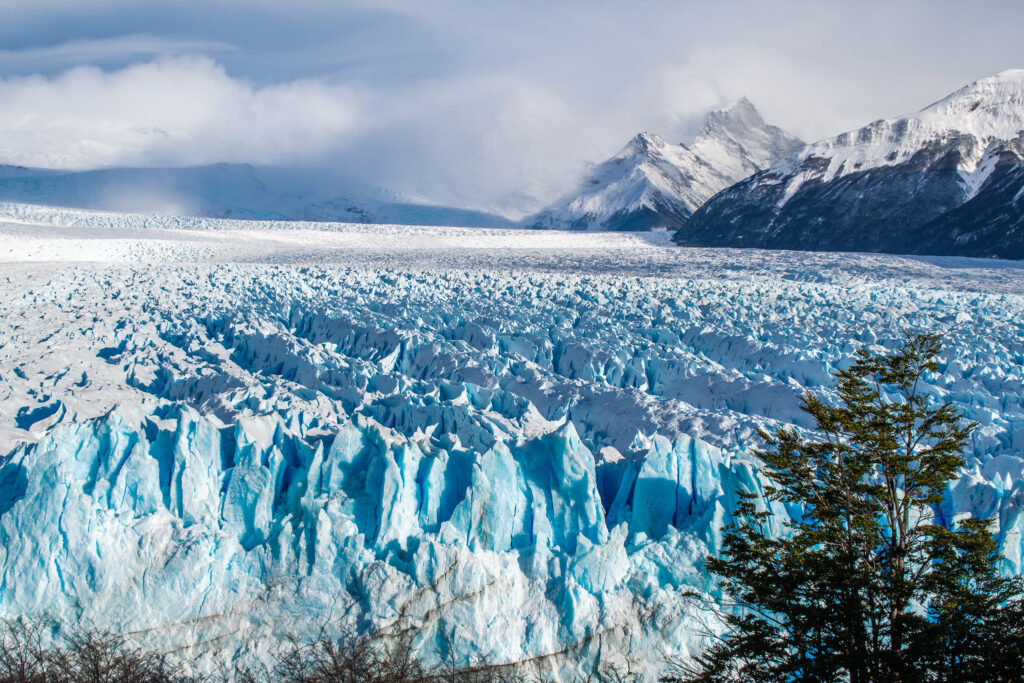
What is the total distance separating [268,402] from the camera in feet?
30.9

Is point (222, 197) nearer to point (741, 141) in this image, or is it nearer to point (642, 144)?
point (642, 144)

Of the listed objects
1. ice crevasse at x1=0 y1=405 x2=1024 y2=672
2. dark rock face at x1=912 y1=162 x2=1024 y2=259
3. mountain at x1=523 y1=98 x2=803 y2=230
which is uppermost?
mountain at x1=523 y1=98 x2=803 y2=230

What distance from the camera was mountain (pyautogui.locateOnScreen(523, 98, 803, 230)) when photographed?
227 ft

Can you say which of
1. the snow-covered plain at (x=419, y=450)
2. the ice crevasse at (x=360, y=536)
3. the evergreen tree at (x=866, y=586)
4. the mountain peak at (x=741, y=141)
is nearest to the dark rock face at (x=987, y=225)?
the snow-covered plain at (x=419, y=450)

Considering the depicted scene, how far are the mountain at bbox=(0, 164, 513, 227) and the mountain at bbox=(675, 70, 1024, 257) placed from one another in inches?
892

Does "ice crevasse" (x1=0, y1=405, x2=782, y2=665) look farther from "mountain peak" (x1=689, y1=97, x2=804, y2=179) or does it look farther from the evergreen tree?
"mountain peak" (x1=689, y1=97, x2=804, y2=179)

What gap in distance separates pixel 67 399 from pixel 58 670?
470cm

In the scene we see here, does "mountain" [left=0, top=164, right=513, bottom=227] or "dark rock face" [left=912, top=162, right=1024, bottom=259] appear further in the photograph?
"mountain" [left=0, top=164, right=513, bottom=227]

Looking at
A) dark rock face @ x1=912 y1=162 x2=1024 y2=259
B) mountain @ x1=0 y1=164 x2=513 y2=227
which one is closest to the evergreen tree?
dark rock face @ x1=912 y1=162 x2=1024 y2=259

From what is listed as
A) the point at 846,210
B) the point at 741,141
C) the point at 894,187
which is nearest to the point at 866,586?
the point at 846,210

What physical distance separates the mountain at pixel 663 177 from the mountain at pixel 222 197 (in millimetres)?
7774

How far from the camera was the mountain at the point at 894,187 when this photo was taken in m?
39.9

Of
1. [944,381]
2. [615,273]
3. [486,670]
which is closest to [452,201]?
[615,273]

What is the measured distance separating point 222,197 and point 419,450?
67.6m
